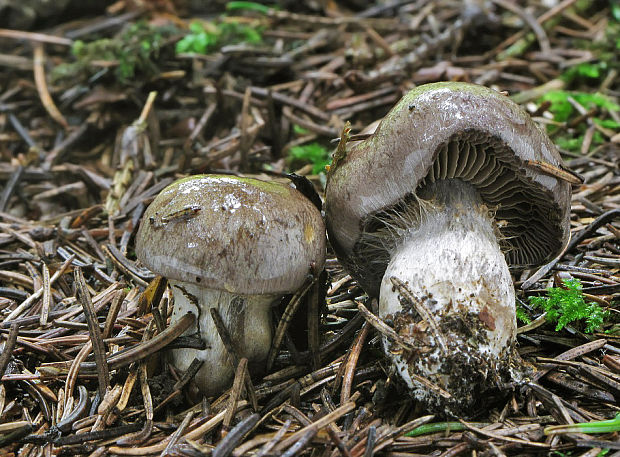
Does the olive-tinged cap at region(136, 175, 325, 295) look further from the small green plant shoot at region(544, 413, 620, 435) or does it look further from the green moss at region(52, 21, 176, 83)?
the green moss at region(52, 21, 176, 83)

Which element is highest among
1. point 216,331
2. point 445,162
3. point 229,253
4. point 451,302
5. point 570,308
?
point 445,162

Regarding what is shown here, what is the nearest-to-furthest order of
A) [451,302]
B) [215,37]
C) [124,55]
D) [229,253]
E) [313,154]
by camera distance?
[229,253] → [451,302] → [313,154] → [124,55] → [215,37]

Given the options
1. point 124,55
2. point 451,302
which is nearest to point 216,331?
point 451,302

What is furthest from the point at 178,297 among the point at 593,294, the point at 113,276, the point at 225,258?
the point at 593,294

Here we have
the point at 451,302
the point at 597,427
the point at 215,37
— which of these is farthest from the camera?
the point at 215,37

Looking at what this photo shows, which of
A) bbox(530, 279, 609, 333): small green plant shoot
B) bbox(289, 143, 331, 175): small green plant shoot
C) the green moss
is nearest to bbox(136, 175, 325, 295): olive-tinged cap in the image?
bbox(530, 279, 609, 333): small green plant shoot

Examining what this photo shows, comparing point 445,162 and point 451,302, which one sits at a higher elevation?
point 445,162

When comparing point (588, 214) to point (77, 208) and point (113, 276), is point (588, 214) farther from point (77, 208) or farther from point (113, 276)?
point (77, 208)

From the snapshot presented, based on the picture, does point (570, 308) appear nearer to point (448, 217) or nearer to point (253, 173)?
point (448, 217)
